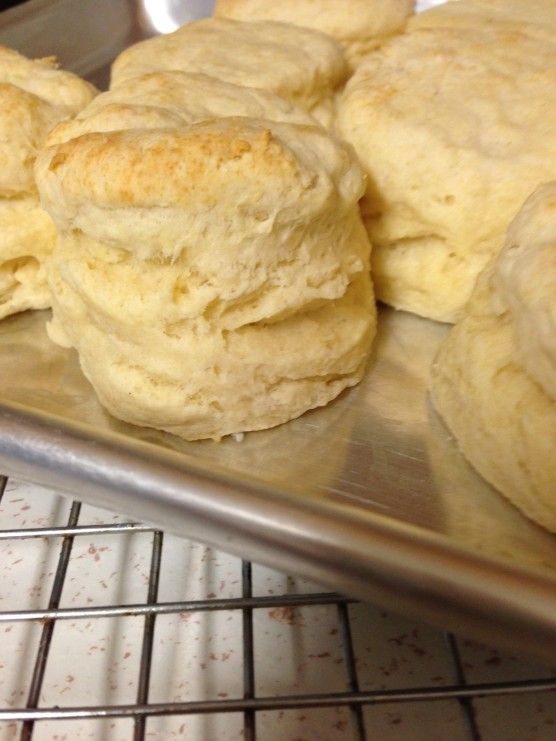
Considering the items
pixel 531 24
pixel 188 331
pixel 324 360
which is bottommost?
pixel 324 360

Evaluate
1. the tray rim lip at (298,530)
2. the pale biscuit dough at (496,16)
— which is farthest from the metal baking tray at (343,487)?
the pale biscuit dough at (496,16)

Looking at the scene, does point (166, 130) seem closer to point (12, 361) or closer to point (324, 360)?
point (324, 360)

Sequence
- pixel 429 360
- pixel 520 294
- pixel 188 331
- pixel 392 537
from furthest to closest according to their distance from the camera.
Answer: pixel 429 360, pixel 188 331, pixel 520 294, pixel 392 537

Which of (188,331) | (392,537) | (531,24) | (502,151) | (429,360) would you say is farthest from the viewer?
(531,24)

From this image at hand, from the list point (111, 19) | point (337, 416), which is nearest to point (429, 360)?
point (337, 416)

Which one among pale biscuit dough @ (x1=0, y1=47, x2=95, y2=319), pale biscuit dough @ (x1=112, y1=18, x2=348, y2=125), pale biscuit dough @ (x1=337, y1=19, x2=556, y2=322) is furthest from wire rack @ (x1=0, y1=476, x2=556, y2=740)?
pale biscuit dough @ (x1=112, y1=18, x2=348, y2=125)

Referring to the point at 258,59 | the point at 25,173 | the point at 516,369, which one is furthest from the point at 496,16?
the point at 25,173

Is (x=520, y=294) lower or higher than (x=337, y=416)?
higher
